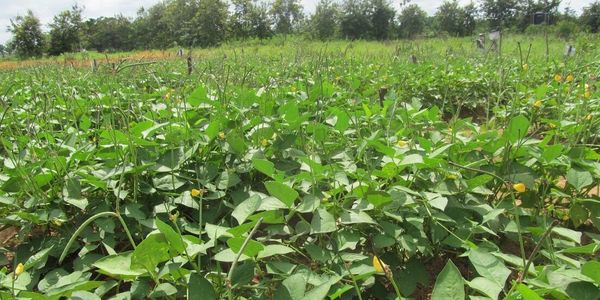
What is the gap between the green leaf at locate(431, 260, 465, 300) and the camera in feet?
2.61

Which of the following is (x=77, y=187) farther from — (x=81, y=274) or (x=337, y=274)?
(x=337, y=274)

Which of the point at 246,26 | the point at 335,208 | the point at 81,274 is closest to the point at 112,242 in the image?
the point at 81,274

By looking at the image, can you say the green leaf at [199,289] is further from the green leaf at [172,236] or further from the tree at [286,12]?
the tree at [286,12]

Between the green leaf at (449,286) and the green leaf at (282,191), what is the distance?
37cm

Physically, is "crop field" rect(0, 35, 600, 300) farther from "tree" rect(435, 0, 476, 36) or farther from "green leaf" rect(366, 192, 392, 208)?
"tree" rect(435, 0, 476, 36)

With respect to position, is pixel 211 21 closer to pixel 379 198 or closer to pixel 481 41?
pixel 481 41

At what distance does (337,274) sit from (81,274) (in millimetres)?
626

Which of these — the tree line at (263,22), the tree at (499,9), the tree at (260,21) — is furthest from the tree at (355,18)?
the tree at (499,9)

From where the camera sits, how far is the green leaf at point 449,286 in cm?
80

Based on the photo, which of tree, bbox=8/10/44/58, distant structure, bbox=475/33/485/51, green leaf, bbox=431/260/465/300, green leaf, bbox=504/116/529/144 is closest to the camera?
green leaf, bbox=431/260/465/300

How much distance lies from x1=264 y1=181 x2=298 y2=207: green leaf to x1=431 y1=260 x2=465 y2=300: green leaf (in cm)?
37

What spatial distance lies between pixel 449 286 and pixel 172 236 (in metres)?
0.52

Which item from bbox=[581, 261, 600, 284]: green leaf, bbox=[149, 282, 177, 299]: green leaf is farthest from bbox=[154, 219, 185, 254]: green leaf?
bbox=[581, 261, 600, 284]: green leaf

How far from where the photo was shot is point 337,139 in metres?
1.76
